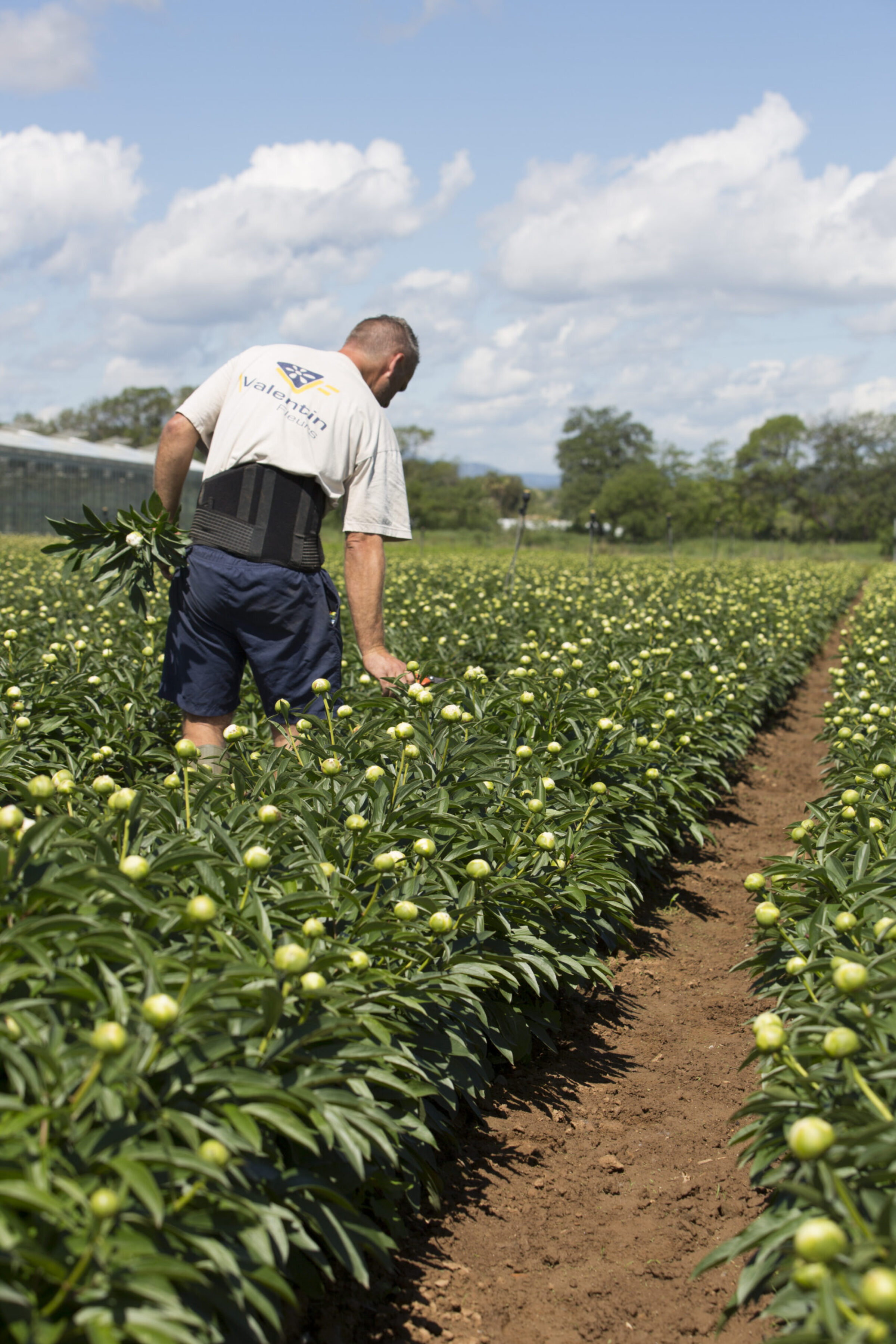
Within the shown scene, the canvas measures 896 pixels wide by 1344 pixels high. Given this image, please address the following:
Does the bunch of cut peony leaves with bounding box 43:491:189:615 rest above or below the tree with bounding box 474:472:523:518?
below

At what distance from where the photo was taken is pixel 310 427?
12.1ft

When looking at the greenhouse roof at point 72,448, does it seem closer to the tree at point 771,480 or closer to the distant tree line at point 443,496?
the distant tree line at point 443,496

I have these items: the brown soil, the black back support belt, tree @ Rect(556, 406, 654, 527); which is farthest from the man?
tree @ Rect(556, 406, 654, 527)

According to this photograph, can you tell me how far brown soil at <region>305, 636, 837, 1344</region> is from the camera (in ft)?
7.60

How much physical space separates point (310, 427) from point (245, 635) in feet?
2.77

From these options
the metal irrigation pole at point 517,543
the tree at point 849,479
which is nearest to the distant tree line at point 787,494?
the tree at point 849,479

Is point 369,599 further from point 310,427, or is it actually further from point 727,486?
point 727,486

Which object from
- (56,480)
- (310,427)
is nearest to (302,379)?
(310,427)

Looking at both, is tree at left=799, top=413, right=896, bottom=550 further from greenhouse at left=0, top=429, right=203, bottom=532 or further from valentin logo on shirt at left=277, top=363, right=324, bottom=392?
valentin logo on shirt at left=277, top=363, right=324, bottom=392

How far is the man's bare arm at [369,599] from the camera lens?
3801 mm

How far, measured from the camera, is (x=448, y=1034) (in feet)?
8.52

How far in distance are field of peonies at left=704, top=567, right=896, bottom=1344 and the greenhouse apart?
118ft

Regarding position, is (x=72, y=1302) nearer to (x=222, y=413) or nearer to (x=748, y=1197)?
(x=748, y=1197)

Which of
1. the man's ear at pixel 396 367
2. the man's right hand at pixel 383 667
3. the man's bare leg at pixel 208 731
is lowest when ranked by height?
the man's bare leg at pixel 208 731
